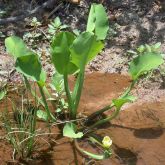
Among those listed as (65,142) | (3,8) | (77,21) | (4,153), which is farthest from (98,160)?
(3,8)

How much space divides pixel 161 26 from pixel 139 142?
1479 mm

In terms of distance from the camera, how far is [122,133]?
10.3ft

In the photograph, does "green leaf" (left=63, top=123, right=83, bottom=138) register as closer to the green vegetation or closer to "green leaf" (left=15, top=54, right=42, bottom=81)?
the green vegetation

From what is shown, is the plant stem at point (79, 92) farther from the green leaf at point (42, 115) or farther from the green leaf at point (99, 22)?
the green leaf at point (99, 22)

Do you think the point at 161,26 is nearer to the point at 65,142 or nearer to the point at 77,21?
the point at 77,21

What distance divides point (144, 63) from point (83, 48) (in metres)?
0.49

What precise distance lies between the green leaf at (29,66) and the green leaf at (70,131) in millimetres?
348

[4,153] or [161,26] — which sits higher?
[161,26]

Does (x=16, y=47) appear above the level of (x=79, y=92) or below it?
above

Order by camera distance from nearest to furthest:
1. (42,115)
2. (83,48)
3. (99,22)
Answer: (83,48)
(42,115)
(99,22)

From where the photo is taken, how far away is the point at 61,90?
10.5 ft

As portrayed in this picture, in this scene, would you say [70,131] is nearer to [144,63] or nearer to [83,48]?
[83,48]

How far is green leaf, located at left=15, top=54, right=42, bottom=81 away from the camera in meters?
2.75

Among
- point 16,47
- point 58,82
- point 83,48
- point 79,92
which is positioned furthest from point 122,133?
point 16,47
